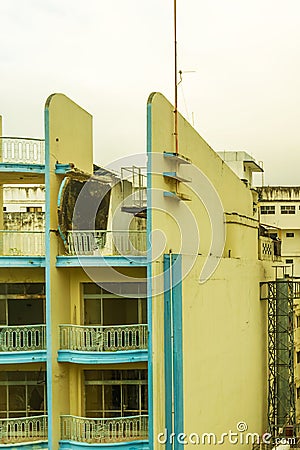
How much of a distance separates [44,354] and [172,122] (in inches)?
187

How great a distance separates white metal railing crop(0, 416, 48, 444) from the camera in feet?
43.0

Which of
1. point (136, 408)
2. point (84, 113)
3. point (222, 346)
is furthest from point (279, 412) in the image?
point (84, 113)

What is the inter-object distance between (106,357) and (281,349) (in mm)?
7628

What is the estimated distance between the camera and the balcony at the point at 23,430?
13.1 meters

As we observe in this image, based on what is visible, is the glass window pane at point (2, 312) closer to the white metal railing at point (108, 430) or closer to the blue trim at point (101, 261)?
the blue trim at point (101, 261)

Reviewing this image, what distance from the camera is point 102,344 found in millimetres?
12672

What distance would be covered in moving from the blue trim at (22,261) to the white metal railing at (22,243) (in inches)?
13.5

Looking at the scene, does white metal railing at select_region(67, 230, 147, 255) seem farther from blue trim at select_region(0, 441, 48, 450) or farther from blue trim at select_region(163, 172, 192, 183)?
blue trim at select_region(0, 441, 48, 450)

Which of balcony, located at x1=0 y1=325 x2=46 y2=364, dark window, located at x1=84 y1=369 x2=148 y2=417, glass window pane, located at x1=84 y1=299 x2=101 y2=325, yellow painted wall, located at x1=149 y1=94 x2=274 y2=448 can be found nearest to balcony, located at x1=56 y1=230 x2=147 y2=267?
yellow painted wall, located at x1=149 y1=94 x2=274 y2=448

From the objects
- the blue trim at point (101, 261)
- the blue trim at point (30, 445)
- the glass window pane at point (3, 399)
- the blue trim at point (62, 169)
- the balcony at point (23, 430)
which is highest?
the blue trim at point (62, 169)

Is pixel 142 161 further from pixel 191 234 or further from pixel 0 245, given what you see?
pixel 0 245

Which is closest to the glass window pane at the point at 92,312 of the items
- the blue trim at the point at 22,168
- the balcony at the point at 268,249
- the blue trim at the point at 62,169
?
the blue trim at the point at 62,169

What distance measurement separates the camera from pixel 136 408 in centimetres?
1322

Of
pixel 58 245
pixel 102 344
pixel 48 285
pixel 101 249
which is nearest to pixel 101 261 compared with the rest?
pixel 101 249
